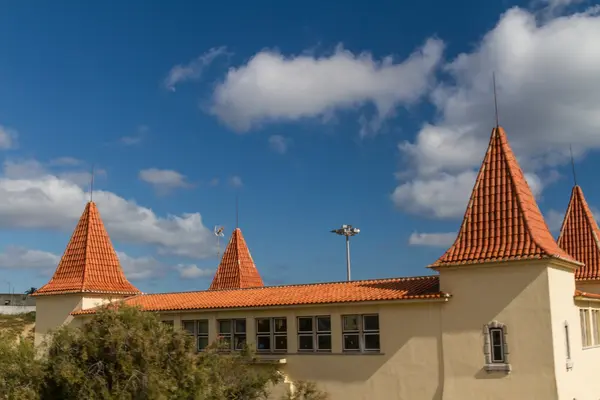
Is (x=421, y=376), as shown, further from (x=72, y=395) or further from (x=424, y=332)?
(x=72, y=395)

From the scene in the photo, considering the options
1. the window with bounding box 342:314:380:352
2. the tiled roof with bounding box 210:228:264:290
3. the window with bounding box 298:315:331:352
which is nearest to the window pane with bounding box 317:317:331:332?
the window with bounding box 298:315:331:352

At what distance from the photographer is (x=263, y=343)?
26922mm

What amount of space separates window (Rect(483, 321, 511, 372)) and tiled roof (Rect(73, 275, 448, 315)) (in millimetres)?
1819

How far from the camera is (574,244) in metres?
31.9

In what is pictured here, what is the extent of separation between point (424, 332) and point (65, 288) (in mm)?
18119

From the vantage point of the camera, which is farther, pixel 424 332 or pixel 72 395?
pixel 424 332

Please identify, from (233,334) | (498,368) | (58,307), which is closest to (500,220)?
(498,368)

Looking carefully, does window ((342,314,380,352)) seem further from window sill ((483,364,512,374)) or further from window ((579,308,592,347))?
window ((579,308,592,347))

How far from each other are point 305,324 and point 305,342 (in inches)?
26.1

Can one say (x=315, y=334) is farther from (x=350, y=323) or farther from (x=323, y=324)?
(x=350, y=323)

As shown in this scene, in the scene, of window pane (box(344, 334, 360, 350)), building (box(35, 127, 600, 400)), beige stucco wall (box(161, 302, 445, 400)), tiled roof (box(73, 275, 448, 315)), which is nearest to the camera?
building (box(35, 127, 600, 400))

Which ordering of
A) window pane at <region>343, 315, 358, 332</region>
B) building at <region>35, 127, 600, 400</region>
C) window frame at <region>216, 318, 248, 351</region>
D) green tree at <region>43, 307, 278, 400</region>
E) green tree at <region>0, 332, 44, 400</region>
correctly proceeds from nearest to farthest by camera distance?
green tree at <region>43, 307, 278, 400</region> < green tree at <region>0, 332, 44, 400</region> < building at <region>35, 127, 600, 400</region> < window pane at <region>343, 315, 358, 332</region> < window frame at <region>216, 318, 248, 351</region>

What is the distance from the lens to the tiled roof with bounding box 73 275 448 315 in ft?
79.4

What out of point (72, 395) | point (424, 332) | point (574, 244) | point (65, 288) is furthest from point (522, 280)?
point (65, 288)
